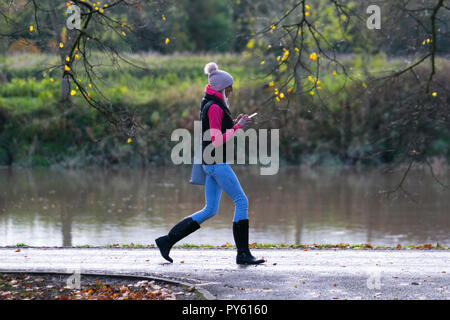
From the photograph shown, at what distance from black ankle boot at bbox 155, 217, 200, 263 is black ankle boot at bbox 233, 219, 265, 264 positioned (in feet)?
1.58

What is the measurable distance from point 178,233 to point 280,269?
1.28m

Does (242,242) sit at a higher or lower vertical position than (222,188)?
lower

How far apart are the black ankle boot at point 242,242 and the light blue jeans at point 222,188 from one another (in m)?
0.07

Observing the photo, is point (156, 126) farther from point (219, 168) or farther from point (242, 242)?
point (219, 168)

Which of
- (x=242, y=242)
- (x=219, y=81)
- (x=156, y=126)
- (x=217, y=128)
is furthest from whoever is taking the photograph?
(x=156, y=126)

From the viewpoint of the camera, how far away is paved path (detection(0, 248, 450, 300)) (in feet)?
26.0

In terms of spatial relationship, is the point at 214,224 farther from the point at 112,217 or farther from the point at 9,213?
the point at 9,213

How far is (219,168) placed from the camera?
888 cm

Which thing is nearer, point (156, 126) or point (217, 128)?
point (217, 128)

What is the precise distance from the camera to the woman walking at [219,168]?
8.84 meters

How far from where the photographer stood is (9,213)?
673 inches

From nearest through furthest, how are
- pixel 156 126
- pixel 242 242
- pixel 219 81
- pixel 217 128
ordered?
1. pixel 217 128
2. pixel 219 81
3. pixel 242 242
4. pixel 156 126

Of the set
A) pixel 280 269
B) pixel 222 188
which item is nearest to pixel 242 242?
pixel 280 269
